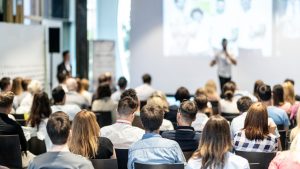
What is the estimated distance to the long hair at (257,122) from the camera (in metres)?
5.34

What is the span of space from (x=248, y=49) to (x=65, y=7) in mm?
4996

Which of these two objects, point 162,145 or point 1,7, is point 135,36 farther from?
point 162,145

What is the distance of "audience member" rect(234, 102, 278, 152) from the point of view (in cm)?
535

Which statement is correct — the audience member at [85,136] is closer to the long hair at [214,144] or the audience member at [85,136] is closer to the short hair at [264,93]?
the long hair at [214,144]

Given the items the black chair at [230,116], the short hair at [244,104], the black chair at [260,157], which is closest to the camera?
the black chair at [260,157]

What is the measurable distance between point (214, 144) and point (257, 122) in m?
1.30

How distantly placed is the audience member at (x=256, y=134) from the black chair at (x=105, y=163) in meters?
1.37

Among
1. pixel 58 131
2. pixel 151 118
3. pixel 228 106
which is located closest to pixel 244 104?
pixel 151 118

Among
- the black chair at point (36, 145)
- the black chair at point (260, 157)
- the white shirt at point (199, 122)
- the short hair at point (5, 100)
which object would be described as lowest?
the black chair at point (36, 145)

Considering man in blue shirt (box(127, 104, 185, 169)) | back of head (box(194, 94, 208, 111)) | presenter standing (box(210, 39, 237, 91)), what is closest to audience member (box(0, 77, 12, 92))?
back of head (box(194, 94, 208, 111))

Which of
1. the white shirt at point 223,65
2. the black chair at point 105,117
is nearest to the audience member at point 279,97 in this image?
the black chair at point 105,117

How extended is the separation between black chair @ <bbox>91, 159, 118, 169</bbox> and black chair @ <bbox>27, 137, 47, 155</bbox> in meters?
1.91

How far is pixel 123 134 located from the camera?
18.5 feet

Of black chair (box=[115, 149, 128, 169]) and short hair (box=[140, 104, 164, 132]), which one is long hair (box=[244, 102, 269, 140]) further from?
black chair (box=[115, 149, 128, 169])
